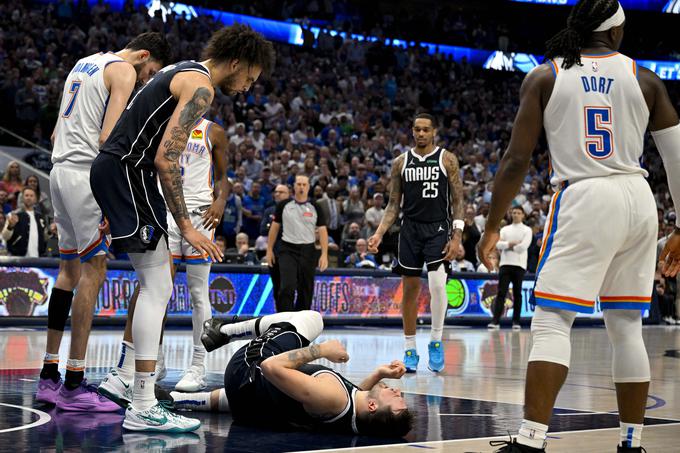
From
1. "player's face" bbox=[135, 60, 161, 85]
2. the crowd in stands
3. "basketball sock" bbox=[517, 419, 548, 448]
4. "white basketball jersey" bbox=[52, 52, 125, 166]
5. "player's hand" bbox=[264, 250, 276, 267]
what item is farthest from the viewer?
the crowd in stands

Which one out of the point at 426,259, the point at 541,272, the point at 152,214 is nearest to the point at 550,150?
the point at 541,272

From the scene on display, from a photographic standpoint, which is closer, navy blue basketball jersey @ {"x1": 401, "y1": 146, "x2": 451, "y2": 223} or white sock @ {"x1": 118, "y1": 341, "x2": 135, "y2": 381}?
white sock @ {"x1": 118, "y1": 341, "x2": 135, "y2": 381}

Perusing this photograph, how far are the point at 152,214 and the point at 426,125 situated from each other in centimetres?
481

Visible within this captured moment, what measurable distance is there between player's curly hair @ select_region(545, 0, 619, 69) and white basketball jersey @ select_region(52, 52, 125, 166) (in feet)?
10.5

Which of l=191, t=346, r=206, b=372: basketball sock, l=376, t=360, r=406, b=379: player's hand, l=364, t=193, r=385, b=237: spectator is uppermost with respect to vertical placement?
l=364, t=193, r=385, b=237: spectator

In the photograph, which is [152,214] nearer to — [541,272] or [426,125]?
[541,272]

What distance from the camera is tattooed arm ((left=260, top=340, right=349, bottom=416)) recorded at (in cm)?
543

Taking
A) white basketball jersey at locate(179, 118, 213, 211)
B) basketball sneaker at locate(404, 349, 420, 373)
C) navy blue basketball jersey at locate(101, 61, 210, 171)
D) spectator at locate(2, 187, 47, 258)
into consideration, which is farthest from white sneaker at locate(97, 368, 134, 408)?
spectator at locate(2, 187, 47, 258)

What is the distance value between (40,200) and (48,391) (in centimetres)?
933

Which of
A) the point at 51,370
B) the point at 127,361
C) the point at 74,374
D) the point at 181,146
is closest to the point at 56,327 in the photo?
the point at 51,370

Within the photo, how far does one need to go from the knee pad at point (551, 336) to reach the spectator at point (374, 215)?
44.5 ft

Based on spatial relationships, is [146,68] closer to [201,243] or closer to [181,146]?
[181,146]

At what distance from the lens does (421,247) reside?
9.70 m

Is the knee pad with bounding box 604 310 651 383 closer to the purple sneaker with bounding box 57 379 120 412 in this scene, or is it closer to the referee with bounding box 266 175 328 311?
the purple sneaker with bounding box 57 379 120 412
